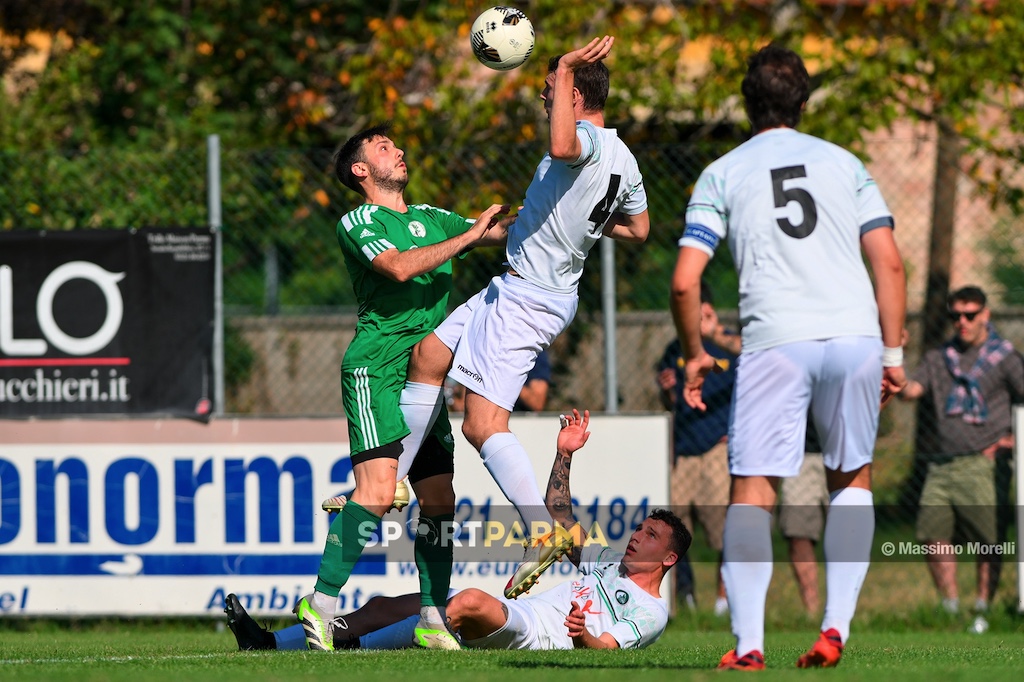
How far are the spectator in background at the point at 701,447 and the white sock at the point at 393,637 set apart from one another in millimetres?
3186

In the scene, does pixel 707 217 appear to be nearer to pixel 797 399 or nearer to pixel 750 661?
pixel 797 399

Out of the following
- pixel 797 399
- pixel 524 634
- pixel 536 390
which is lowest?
pixel 524 634

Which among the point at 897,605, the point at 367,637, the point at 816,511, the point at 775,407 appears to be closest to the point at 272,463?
the point at 367,637

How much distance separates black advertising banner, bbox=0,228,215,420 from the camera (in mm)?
9008

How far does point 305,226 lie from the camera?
32.8ft

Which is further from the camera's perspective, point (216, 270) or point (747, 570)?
point (216, 270)

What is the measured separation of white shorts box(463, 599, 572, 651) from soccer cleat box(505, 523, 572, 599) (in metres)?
0.97

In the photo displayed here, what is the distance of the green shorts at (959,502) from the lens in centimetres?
912

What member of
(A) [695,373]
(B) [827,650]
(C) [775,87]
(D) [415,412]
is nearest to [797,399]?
(A) [695,373]

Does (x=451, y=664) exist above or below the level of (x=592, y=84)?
below

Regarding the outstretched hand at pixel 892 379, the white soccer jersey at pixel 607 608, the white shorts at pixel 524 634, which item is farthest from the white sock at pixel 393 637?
the outstretched hand at pixel 892 379

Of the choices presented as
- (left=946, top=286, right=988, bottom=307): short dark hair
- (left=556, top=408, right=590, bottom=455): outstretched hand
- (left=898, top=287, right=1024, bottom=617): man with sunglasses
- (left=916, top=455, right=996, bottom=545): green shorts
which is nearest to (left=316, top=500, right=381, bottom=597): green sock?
(left=556, top=408, right=590, bottom=455): outstretched hand

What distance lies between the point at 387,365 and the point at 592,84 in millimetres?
1542

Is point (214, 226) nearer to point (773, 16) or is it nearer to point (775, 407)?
point (775, 407)
